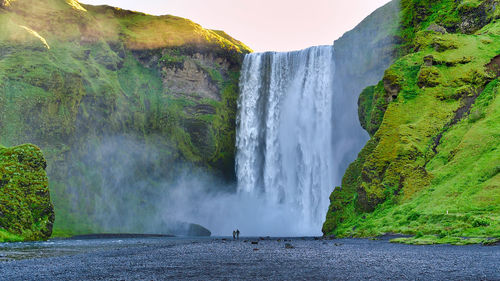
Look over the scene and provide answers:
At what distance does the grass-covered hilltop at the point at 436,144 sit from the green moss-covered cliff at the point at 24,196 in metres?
30.9

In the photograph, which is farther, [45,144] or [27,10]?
[27,10]

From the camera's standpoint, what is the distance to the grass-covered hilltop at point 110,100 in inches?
2564

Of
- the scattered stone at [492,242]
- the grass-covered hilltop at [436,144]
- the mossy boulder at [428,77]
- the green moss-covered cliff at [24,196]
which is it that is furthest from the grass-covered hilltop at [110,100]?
the scattered stone at [492,242]

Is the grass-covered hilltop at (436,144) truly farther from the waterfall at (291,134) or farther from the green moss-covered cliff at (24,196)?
the green moss-covered cliff at (24,196)

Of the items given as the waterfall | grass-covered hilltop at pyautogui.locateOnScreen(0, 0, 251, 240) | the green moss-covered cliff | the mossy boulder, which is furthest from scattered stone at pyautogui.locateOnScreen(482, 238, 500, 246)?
grass-covered hilltop at pyautogui.locateOnScreen(0, 0, 251, 240)

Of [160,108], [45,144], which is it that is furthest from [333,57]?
[45,144]

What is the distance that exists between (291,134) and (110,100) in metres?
32.1

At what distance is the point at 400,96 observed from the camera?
4553 cm

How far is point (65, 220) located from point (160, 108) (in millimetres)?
26187

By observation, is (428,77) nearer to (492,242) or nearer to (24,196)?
(492,242)

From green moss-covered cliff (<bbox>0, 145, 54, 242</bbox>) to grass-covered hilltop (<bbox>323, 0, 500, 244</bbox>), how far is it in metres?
30.9

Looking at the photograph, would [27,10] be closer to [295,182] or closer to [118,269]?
[295,182]

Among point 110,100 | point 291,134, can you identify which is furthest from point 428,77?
point 110,100

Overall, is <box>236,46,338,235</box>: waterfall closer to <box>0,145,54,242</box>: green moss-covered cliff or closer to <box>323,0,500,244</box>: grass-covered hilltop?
<box>323,0,500,244</box>: grass-covered hilltop
